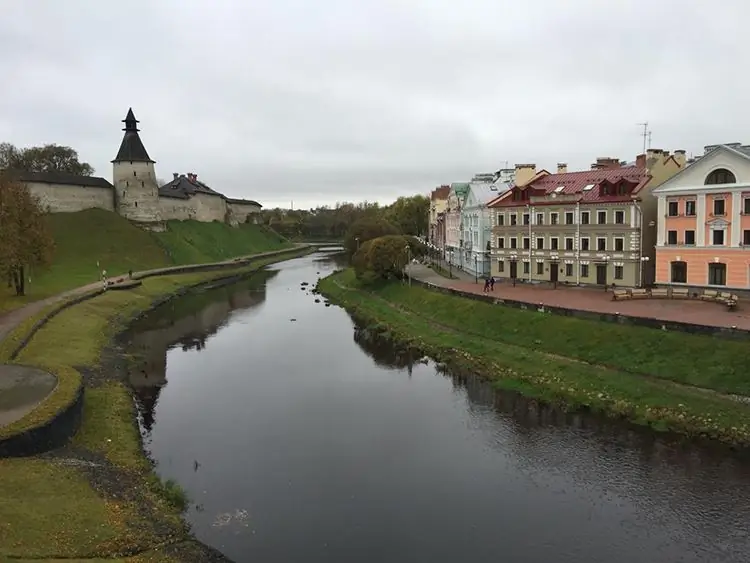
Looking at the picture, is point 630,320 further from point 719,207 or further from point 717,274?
point 719,207

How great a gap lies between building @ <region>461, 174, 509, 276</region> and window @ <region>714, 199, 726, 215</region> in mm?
18542

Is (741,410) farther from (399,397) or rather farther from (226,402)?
(226,402)

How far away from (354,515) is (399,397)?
1063 centimetres

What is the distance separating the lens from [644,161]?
42594mm

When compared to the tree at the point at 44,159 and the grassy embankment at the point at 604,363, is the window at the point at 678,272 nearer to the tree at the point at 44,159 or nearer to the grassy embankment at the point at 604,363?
the grassy embankment at the point at 604,363

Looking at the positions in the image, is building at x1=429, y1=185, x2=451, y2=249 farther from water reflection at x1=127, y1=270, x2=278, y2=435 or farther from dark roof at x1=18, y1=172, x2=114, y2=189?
dark roof at x1=18, y1=172, x2=114, y2=189

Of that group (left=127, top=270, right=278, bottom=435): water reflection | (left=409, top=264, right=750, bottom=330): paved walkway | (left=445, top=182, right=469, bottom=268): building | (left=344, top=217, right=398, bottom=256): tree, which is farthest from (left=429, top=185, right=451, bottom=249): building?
(left=409, top=264, right=750, bottom=330): paved walkway

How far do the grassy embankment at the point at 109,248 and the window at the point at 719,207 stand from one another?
4563cm

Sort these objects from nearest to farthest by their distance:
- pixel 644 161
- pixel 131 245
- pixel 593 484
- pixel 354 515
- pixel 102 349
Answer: pixel 354 515, pixel 593 484, pixel 102 349, pixel 644 161, pixel 131 245

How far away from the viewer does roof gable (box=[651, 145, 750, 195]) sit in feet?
112

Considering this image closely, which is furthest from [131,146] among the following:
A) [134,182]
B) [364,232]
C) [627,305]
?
[627,305]

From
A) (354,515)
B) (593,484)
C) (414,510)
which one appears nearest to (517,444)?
(593,484)

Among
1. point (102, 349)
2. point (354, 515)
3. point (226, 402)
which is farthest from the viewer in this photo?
point (102, 349)

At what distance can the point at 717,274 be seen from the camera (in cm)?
3597
